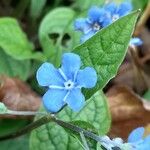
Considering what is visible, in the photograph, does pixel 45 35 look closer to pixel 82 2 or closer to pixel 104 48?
pixel 82 2

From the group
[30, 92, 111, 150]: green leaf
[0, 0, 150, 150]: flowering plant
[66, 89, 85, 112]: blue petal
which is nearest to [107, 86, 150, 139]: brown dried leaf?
[0, 0, 150, 150]: flowering plant

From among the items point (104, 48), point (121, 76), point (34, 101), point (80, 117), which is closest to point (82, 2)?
point (121, 76)

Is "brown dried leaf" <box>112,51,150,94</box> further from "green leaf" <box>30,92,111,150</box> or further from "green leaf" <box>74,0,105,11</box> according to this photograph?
"green leaf" <box>30,92,111,150</box>

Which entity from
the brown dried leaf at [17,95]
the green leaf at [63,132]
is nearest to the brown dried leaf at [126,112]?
the brown dried leaf at [17,95]

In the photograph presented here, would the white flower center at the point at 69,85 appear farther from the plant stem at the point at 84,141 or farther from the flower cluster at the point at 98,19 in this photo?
the flower cluster at the point at 98,19

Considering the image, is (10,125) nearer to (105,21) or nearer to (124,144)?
(105,21)

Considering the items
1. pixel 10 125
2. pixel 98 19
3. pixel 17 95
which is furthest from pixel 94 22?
pixel 10 125
